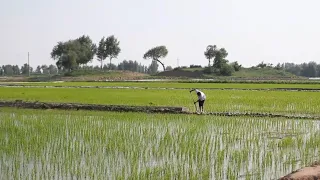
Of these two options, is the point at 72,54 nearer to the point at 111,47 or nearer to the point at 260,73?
the point at 111,47

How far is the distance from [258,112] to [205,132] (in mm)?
6210

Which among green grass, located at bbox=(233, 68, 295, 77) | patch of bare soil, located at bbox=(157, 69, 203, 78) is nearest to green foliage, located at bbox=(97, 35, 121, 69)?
patch of bare soil, located at bbox=(157, 69, 203, 78)

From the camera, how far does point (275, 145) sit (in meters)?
10.6

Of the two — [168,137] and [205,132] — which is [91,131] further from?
[205,132]

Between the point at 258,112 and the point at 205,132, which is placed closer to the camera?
the point at 205,132

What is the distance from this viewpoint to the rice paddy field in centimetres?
769

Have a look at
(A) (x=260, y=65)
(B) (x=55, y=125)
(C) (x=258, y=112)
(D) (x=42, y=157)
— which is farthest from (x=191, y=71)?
(D) (x=42, y=157)

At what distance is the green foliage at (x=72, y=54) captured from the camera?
74075 millimetres

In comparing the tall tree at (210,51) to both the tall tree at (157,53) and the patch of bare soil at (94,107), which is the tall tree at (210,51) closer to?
the tall tree at (157,53)

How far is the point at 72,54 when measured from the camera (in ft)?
243

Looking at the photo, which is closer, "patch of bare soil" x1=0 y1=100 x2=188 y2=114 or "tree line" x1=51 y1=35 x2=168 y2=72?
"patch of bare soil" x1=0 y1=100 x2=188 y2=114

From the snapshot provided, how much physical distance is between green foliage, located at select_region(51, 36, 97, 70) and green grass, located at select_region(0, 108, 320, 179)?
59.9 metres

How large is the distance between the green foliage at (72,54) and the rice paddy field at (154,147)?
193 ft

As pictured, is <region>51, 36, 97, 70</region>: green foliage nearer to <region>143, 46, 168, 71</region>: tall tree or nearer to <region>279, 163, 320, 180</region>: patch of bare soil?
<region>143, 46, 168, 71</region>: tall tree
